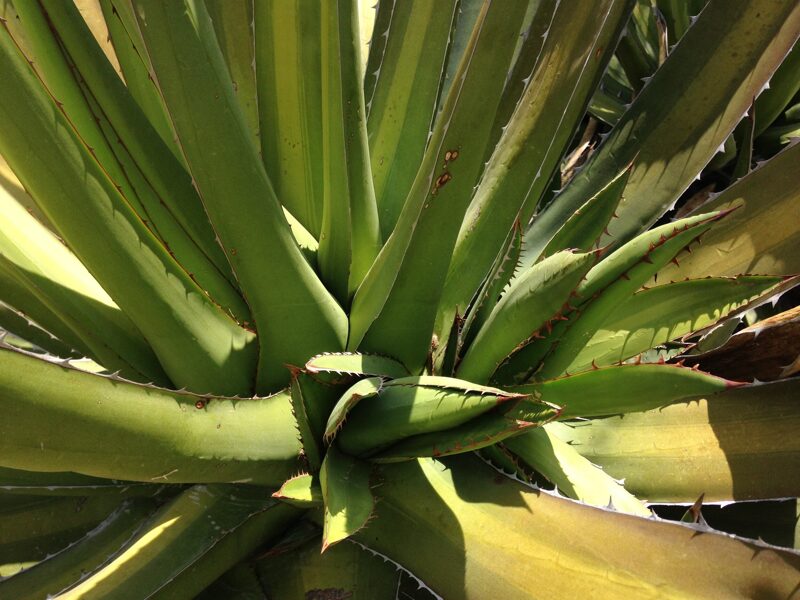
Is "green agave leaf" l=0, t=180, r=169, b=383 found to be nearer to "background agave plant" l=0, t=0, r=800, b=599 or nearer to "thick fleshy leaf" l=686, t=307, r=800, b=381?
"background agave plant" l=0, t=0, r=800, b=599

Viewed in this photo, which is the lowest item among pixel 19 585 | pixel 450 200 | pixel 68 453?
pixel 19 585

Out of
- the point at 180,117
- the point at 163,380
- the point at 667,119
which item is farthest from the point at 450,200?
the point at 667,119

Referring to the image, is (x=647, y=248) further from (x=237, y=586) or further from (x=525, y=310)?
(x=237, y=586)

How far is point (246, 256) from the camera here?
2.86 feet

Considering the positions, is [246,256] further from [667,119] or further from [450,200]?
[667,119]

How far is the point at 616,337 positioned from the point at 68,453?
703 millimetres

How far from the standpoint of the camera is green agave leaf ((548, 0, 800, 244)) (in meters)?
1.21

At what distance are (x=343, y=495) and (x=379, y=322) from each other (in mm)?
228

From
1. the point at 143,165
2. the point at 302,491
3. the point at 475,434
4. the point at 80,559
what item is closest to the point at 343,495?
the point at 302,491

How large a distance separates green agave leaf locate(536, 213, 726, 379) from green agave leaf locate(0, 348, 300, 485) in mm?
364

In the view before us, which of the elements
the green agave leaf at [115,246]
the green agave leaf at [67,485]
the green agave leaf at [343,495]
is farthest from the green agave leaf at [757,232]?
the green agave leaf at [67,485]

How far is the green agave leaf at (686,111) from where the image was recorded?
3.97 feet

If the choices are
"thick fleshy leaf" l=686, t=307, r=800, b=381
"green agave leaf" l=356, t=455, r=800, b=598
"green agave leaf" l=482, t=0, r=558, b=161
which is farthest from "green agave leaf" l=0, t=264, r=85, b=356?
"thick fleshy leaf" l=686, t=307, r=800, b=381

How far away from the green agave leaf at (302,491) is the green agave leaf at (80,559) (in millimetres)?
223
